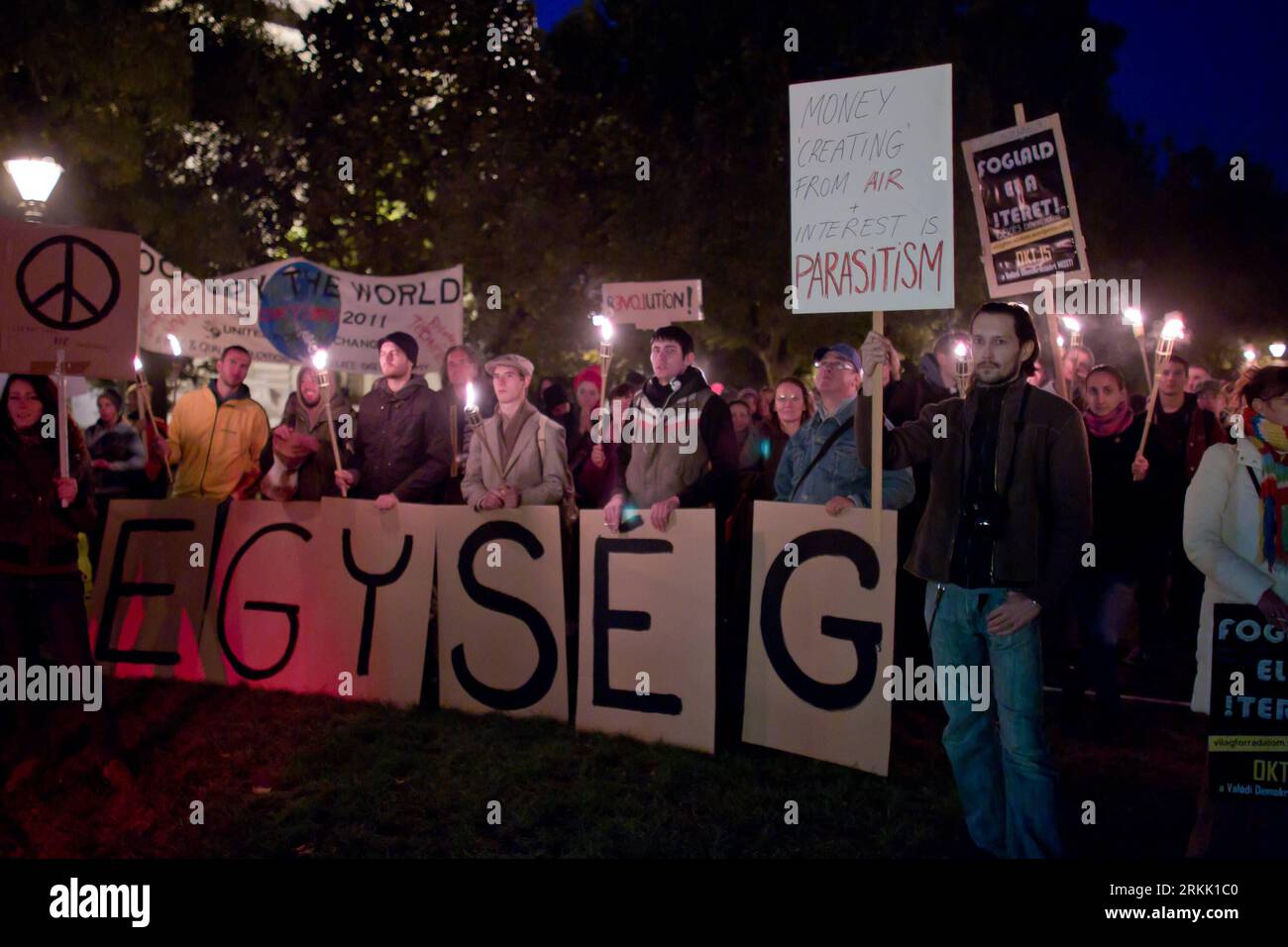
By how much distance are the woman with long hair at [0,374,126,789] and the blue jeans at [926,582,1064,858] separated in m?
4.05

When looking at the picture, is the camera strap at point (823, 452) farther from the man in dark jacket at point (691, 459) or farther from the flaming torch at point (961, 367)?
the flaming torch at point (961, 367)

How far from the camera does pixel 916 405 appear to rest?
691cm

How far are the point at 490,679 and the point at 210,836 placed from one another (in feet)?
6.85

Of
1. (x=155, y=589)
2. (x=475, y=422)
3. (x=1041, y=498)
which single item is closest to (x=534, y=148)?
(x=475, y=422)

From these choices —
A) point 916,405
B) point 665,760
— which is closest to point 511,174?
point 916,405

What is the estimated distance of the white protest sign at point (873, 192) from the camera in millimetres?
4750

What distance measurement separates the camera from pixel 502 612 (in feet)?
21.6

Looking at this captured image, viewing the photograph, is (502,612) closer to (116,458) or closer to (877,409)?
(877,409)

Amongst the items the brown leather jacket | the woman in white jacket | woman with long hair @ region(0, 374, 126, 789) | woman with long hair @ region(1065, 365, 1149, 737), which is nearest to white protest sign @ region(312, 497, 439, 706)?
woman with long hair @ region(0, 374, 126, 789)

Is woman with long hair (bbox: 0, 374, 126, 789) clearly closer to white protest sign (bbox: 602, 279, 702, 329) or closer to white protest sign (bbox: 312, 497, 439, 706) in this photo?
white protest sign (bbox: 312, 497, 439, 706)

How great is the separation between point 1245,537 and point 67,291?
229 inches

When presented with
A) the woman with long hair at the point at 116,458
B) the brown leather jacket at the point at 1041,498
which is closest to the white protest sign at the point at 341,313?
the woman with long hair at the point at 116,458

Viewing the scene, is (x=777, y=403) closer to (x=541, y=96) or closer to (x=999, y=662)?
(x=999, y=662)

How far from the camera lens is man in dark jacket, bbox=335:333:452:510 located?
7.31 meters
